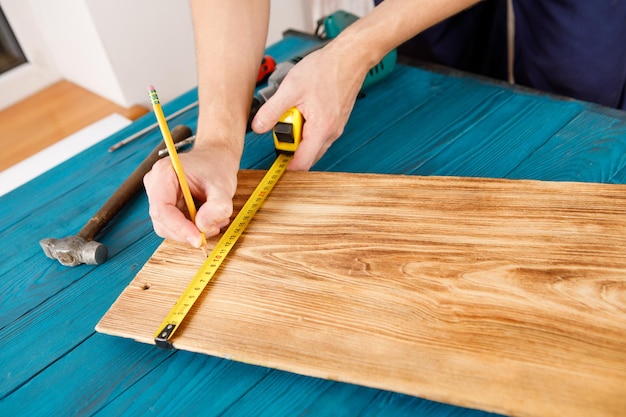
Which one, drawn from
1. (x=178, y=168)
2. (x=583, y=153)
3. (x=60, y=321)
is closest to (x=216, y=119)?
(x=178, y=168)

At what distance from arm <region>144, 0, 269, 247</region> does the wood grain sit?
0.08 m

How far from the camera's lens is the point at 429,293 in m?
0.87

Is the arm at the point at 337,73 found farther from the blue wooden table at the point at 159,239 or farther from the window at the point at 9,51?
the window at the point at 9,51

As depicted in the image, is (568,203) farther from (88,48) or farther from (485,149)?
(88,48)

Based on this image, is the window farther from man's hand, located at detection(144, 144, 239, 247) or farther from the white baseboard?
man's hand, located at detection(144, 144, 239, 247)

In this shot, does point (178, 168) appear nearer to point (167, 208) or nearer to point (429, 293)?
point (167, 208)

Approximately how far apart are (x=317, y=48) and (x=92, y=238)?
2.82 ft

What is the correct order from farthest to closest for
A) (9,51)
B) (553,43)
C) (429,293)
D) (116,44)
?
(9,51), (116,44), (553,43), (429,293)

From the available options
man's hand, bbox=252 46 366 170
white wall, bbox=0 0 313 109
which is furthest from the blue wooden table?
white wall, bbox=0 0 313 109

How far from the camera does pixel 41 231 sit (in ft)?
4.17

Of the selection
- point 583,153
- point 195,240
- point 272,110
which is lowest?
point 583,153

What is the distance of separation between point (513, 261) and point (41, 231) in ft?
3.48

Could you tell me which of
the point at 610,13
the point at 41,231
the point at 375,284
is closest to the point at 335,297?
the point at 375,284

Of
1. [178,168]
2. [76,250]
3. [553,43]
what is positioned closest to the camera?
[178,168]
